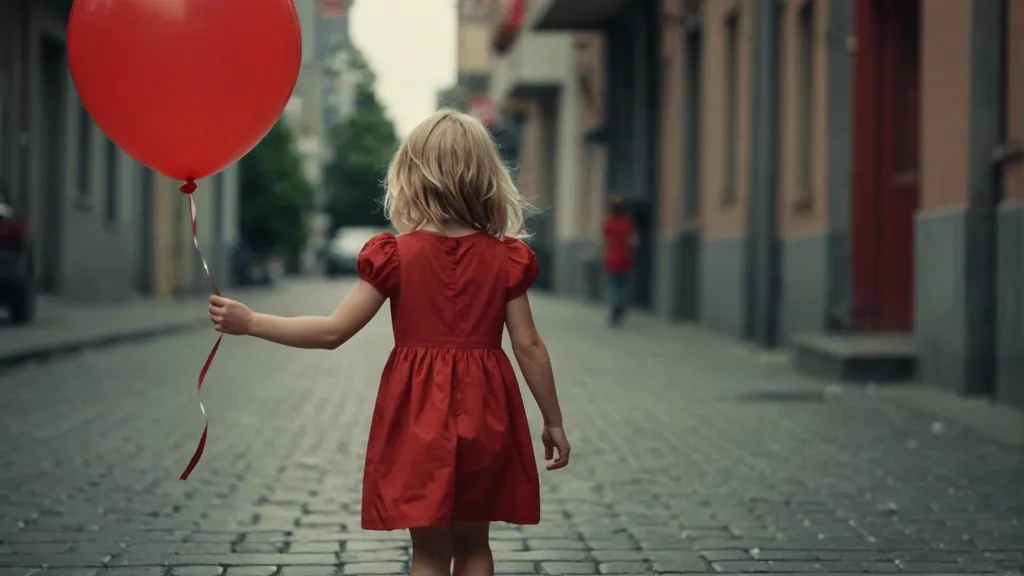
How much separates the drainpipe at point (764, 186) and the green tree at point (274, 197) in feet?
94.6

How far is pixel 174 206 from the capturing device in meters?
32.2

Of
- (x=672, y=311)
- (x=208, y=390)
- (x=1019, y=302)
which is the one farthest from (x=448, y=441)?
(x=672, y=311)

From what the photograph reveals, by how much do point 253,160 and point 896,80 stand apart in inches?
1295

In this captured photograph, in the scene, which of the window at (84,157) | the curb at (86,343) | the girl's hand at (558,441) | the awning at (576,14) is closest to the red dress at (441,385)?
the girl's hand at (558,441)

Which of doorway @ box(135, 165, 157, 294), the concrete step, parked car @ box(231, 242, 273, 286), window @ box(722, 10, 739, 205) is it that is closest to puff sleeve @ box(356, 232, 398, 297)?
the concrete step

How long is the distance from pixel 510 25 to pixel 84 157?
18.4m

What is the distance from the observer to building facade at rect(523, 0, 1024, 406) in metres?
10.0

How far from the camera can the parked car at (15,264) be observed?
1658cm

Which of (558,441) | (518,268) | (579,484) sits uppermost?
(518,268)

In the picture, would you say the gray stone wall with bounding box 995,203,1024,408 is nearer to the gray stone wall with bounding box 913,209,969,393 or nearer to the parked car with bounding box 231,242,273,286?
the gray stone wall with bounding box 913,209,969,393

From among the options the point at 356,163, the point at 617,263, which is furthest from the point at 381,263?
the point at 356,163

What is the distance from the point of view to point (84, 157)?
2539cm

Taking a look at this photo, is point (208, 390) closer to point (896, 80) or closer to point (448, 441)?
point (896, 80)

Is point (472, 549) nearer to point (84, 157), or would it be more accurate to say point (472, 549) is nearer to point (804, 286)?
point (804, 286)
